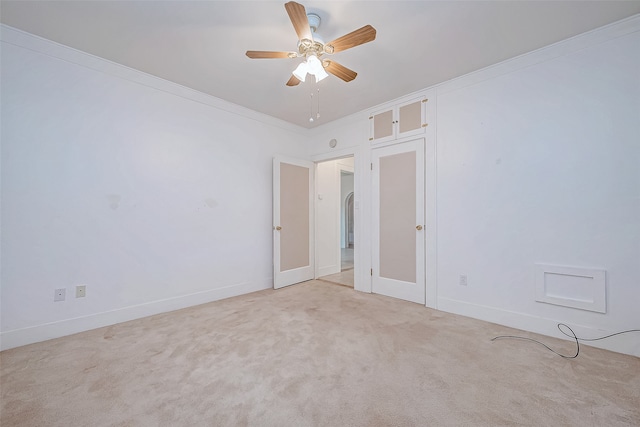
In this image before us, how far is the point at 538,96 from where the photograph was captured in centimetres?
243

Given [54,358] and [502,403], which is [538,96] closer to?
[502,403]

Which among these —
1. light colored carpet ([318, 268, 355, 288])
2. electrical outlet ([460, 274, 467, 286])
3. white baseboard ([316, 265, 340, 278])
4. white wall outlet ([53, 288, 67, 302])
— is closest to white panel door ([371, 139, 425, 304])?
electrical outlet ([460, 274, 467, 286])

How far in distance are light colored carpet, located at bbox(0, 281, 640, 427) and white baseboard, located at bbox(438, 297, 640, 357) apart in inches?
4.0

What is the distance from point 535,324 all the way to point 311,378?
2.19 meters

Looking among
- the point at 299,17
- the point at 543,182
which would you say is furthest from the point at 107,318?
the point at 543,182

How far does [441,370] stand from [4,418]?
2.59 metres

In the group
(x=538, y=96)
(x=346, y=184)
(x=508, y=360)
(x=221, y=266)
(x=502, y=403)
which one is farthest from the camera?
(x=346, y=184)

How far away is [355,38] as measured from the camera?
184 cm

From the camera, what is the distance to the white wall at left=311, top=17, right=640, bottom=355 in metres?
2.06

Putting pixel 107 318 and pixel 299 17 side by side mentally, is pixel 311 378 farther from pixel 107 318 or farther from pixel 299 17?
pixel 299 17

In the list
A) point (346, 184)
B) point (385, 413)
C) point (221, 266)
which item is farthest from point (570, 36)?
point (346, 184)

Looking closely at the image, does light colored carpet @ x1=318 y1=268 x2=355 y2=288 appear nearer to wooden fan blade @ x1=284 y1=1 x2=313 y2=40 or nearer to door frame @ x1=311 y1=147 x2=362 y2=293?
door frame @ x1=311 y1=147 x2=362 y2=293

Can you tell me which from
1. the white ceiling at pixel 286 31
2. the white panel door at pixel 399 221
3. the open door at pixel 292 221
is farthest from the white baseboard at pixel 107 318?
the white ceiling at pixel 286 31

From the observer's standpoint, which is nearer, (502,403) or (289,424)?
(289,424)
